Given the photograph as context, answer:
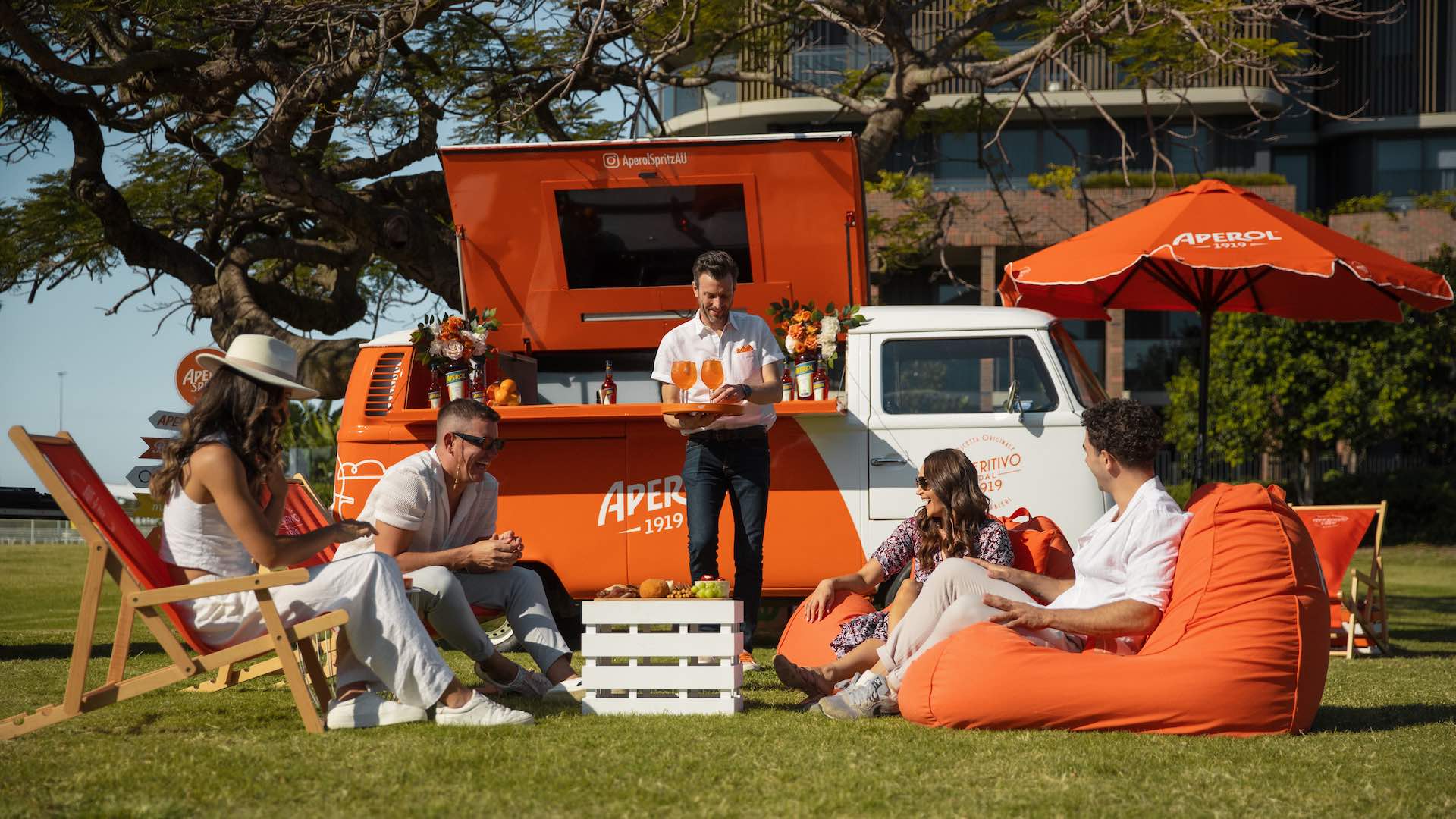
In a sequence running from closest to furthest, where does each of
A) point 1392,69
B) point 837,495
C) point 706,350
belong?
point 706,350 → point 837,495 → point 1392,69

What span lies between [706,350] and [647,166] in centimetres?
166

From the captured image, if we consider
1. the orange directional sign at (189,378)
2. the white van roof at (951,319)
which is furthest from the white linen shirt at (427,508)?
the orange directional sign at (189,378)

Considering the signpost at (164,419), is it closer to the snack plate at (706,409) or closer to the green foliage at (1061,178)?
the snack plate at (706,409)

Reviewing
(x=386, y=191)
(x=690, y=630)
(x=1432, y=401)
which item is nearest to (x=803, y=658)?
(x=690, y=630)

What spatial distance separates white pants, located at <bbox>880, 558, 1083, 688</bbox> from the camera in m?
4.78

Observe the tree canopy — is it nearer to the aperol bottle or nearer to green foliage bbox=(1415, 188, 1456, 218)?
the aperol bottle

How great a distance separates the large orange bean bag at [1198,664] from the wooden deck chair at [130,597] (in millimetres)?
2128

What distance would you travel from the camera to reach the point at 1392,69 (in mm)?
29906

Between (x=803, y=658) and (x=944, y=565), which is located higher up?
(x=944, y=565)

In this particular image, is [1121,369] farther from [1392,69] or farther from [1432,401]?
[1392,69]

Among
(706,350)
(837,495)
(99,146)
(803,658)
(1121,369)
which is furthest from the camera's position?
(1121,369)

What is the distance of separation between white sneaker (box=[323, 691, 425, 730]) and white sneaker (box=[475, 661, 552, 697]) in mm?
839

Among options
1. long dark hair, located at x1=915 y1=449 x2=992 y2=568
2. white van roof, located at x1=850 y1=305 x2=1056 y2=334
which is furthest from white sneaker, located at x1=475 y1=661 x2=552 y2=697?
white van roof, located at x1=850 y1=305 x2=1056 y2=334

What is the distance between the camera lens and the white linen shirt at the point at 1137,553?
4.62 m
